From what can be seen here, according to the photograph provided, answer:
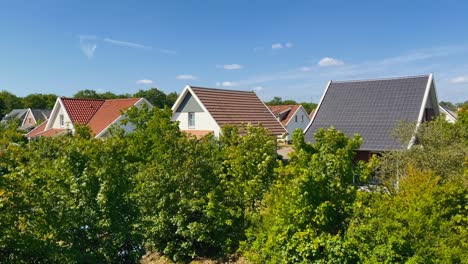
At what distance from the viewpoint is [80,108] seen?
32.4 metres

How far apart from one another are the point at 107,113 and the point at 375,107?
70.7 ft

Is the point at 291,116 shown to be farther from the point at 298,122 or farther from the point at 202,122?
the point at 202,122

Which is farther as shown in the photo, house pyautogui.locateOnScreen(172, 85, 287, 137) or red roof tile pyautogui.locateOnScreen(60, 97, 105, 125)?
red roof tile pyautogui.locateOnScreen(60, 97, 105, 125)

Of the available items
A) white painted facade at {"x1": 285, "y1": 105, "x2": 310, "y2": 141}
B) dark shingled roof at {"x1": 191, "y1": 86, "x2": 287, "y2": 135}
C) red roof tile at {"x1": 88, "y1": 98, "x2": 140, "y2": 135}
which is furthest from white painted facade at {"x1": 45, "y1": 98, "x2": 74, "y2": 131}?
white painted facade at {"x1": 285, "y1": 105, "x2": 310, "y2": 141}

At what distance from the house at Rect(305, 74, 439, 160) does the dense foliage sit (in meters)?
8.32

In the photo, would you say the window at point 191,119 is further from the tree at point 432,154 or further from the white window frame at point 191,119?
the tree at point 432,154

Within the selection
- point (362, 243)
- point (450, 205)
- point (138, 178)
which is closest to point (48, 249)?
point (138, 178)

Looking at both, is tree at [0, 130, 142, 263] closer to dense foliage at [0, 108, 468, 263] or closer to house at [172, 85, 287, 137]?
dense foliage at [0, 108, 468, 263]

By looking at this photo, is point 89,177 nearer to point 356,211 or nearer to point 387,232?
point 356,211

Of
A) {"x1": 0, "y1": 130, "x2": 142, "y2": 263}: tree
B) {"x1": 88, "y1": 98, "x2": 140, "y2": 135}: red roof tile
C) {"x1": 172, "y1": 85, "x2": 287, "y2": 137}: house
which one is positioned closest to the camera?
{"x1": 0, "y1": 130, "x2": 142, "y2": 263}: tree

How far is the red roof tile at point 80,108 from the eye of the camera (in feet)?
102

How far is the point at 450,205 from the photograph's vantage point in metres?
8.48

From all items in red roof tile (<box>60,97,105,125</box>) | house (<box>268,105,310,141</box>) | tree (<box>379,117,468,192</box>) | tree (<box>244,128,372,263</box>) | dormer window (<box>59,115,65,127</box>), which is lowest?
tree (<box>244,128,372,263</box>)

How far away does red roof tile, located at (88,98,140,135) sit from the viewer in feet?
97.6
